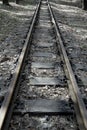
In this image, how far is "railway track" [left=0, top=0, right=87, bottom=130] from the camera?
16.1 feet

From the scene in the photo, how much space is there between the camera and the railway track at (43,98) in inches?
193

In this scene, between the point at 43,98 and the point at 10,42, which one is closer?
the point at 43,98

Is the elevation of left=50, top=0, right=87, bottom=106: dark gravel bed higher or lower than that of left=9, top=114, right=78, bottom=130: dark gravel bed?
lower

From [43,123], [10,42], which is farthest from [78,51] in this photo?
[43,123]

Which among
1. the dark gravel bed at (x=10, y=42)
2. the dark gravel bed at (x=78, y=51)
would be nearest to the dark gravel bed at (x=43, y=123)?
the dark gravel bed at (x=78, y=51)

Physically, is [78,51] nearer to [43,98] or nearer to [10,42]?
[10,42]

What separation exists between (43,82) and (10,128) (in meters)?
2.19

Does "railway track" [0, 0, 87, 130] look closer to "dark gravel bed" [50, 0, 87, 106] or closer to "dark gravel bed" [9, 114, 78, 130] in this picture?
"dark gravel bed" [9, 114, 78, 130]

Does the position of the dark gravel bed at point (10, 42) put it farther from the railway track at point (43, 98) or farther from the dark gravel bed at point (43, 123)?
the dark gravel bed at point (43, 123)

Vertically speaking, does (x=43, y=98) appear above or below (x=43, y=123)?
below

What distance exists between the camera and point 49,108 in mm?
5434

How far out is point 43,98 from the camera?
5902 mm

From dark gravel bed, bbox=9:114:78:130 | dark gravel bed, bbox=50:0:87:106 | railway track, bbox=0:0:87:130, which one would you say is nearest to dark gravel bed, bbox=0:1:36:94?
railway track, bbox=0:0:87:130

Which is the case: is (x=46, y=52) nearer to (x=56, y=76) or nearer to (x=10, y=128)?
(x=56, y=76)
